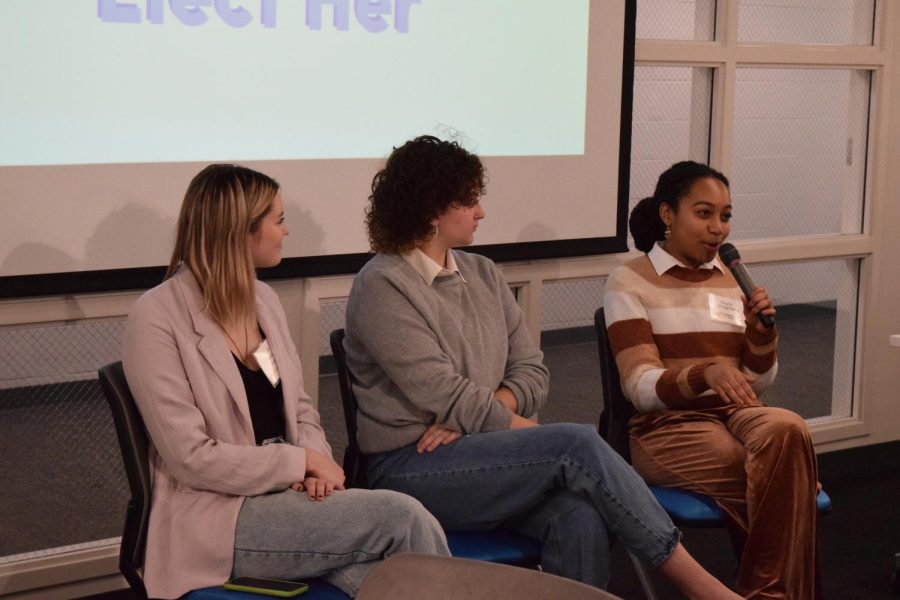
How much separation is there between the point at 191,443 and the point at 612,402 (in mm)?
1191

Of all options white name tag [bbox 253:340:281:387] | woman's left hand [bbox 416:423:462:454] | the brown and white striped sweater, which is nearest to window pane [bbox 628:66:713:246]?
the brown and white striped sweater

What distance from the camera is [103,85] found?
281 centimetres

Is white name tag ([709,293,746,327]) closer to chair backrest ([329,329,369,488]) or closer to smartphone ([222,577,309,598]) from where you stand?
chair backrest ([329,329,369,488])

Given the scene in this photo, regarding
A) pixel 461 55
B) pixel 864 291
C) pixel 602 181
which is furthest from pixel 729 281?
pixel 864 291

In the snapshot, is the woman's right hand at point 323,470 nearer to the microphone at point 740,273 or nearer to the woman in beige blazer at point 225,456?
the woman in beige blazer at point 225,456

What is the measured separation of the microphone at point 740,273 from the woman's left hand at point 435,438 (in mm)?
808

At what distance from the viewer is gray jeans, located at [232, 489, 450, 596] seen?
7.34 ft

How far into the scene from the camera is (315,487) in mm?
2314

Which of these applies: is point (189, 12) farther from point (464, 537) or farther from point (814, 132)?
point (814, 132)

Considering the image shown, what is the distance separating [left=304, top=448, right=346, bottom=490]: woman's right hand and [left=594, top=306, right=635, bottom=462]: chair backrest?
880 mm

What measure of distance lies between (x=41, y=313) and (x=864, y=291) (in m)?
2.96

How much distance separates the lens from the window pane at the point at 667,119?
4.00 metres

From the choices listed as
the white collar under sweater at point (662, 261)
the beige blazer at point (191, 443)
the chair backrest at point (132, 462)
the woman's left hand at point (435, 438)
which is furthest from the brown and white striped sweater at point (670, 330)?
the chair backrest at point (132, 462)

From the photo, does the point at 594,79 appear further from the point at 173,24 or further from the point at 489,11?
the point at 173,24
